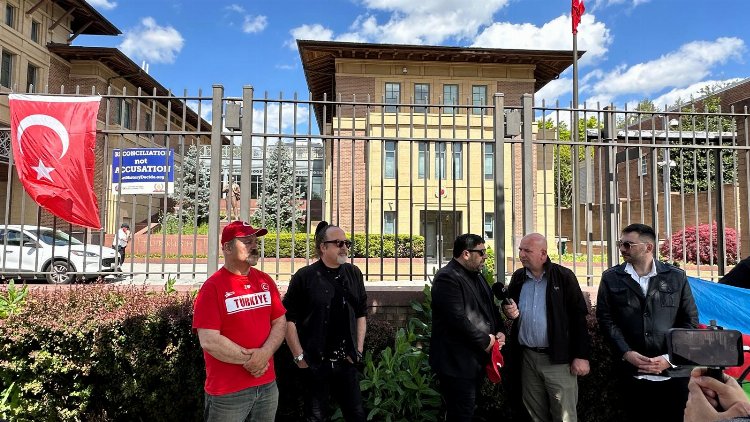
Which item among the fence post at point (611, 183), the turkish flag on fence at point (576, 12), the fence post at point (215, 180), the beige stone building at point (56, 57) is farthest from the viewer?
the beige stone building at point (56, 57)

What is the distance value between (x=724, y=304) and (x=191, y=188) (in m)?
26.3

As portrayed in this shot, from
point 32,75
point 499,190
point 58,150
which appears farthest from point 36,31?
point 499,190

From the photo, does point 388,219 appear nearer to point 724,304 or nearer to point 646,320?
point 724,304

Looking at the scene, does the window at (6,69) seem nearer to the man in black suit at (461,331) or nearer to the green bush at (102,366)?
the green bush at (102,366)

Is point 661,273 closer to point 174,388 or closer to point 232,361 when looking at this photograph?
point 232,361

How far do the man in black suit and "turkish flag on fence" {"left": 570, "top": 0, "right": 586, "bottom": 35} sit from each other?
14.0 m

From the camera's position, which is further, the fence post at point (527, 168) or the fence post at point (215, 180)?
the fence post at point (527, 168)

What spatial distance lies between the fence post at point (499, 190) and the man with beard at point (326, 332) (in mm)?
1906

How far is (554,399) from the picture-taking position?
3648 millimetres

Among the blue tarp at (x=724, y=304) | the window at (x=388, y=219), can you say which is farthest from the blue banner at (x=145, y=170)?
the blue tarp at (x=724, y=304)

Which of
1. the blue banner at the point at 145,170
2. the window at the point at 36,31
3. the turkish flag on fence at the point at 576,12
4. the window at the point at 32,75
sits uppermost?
the window at the point at 36,31

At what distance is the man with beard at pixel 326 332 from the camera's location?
135 inches

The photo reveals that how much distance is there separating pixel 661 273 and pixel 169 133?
15.2ft

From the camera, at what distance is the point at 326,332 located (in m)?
3.48
